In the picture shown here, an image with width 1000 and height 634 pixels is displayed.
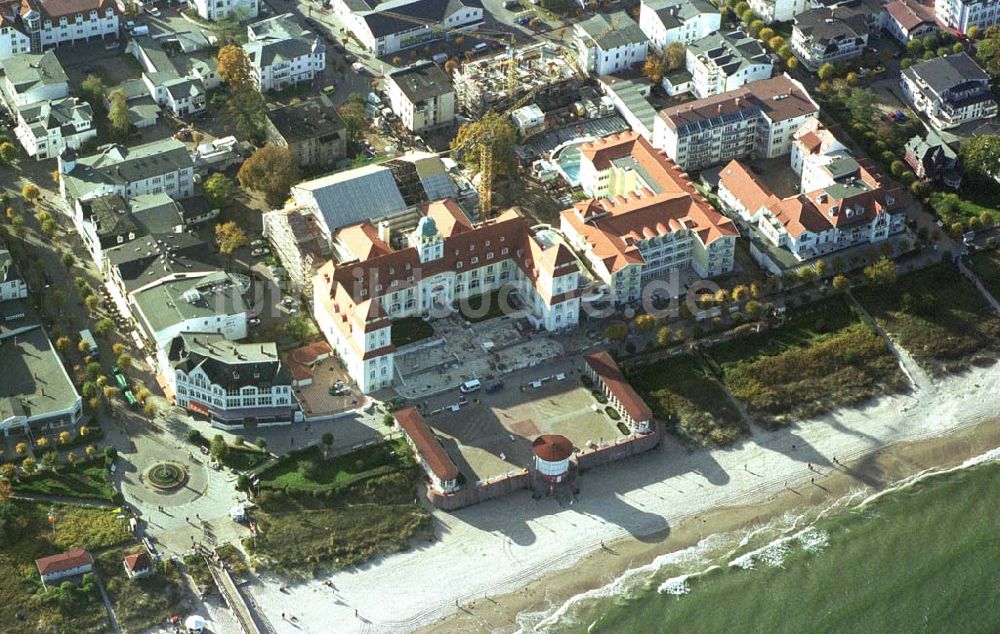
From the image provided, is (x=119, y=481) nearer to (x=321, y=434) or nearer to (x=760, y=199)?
(x=321, y=434)

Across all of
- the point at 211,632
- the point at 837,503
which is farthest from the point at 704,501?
the point at 211,632

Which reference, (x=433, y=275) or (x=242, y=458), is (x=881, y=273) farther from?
(x=242, y=458)

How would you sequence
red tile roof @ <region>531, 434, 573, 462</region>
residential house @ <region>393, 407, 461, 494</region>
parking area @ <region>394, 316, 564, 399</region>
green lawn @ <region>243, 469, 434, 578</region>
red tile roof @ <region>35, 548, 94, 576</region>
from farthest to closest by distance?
1. parking area @ <region>394, 316, 564, 399</region>
2. red tile roof @ <region>531, 434, 573, 462</region>
3. residential house @ <region>393, 407, 461, 494</region>
4. green lawn @ <region>243, 469, 434, 578</region>
5. red tile roof @ <region>35, 548, 94, 576</region>

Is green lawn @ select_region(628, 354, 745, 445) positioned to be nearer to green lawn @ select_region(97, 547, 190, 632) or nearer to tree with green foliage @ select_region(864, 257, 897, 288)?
tree with green foliage @ select_region(864, 257, 897, 288)

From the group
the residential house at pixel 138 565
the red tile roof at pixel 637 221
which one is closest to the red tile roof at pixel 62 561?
the residential house at pixel 138 565

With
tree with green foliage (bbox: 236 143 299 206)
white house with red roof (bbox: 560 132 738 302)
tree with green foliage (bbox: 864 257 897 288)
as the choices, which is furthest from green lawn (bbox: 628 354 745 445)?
tree with green foliage (bbox: 236 143 299 206)

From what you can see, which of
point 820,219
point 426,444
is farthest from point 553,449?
point 820,219

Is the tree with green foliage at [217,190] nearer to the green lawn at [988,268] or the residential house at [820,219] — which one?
the residential house at [820,219]
